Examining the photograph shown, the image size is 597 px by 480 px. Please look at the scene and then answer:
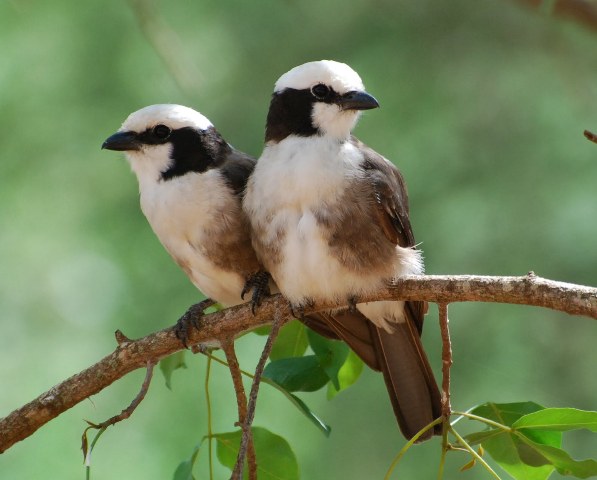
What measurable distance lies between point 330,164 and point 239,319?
0.54m

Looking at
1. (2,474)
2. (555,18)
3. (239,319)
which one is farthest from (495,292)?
(2,474)

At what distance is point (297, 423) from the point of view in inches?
224

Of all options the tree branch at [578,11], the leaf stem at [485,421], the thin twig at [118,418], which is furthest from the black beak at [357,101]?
the leaf stem at [485,421]

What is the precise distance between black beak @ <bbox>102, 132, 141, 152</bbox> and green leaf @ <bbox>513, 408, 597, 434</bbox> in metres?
1.67

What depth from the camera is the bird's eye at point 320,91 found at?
346 centimetres

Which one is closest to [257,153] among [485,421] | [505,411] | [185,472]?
[185,472]

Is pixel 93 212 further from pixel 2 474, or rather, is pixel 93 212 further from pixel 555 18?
pixel 555 18

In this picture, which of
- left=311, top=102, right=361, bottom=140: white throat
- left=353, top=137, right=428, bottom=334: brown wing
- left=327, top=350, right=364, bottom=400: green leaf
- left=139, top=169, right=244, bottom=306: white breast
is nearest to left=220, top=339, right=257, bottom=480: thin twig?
left=327, top=350, right=364, bottom=400: green leaf

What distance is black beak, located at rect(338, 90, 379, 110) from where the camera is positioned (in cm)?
341

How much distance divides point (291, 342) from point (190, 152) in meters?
0.76

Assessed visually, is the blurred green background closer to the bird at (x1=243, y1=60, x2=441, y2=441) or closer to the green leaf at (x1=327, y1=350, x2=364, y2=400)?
the bird at (x1=243, y1=60, x2=441, y2=441)

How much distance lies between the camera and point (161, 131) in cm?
372

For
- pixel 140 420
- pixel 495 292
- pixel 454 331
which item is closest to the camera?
pixel 495 292

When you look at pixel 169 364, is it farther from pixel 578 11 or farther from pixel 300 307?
pixel 578 11
